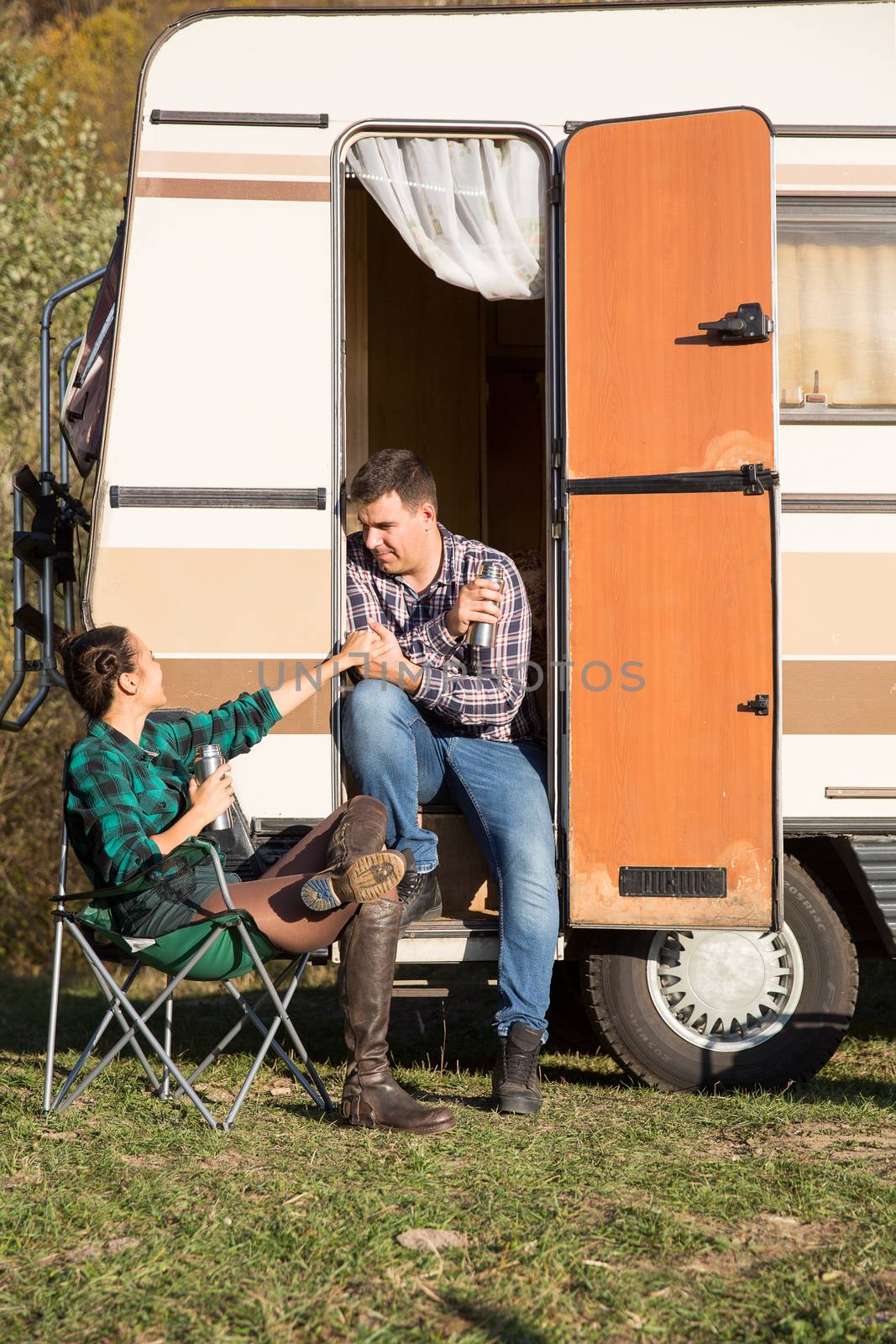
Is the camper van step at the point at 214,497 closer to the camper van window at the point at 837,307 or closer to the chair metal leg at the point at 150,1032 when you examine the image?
the chair metal leg at the point at 150,1032

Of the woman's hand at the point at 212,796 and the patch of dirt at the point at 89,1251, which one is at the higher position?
the woman's hand at the point at 212,796

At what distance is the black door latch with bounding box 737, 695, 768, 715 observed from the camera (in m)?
3.82

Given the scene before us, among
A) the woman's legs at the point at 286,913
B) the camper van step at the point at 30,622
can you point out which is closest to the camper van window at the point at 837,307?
the woman's legs at the point at 286,913

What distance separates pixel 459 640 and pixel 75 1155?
1836mm

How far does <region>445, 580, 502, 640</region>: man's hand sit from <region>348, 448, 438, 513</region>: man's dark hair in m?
0.35

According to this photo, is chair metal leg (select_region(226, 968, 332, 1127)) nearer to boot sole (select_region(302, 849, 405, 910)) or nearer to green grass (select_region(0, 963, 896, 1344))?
Answer: green grass (select_region(0, 963, 896, 1344))

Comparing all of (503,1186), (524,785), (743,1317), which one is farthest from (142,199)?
(743,1317)

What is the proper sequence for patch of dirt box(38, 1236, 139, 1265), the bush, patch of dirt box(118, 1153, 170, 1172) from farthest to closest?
1. the bush
2. patch of dirt box(118, 1153, 170, 1172)
3. patch of dirt box(38, 1236, 139, 1265)

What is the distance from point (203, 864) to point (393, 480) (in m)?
1.34

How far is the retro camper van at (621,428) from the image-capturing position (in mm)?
3861

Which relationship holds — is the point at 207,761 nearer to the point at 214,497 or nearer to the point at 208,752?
the point at 208,752

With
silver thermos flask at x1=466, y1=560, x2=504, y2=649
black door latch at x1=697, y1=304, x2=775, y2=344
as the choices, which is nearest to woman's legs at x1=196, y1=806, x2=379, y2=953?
silver thermos flask at x1=466, y1=560, x2=504, y2=649

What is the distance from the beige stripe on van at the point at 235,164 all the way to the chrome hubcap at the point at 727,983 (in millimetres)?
2686

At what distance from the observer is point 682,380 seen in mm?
3887
